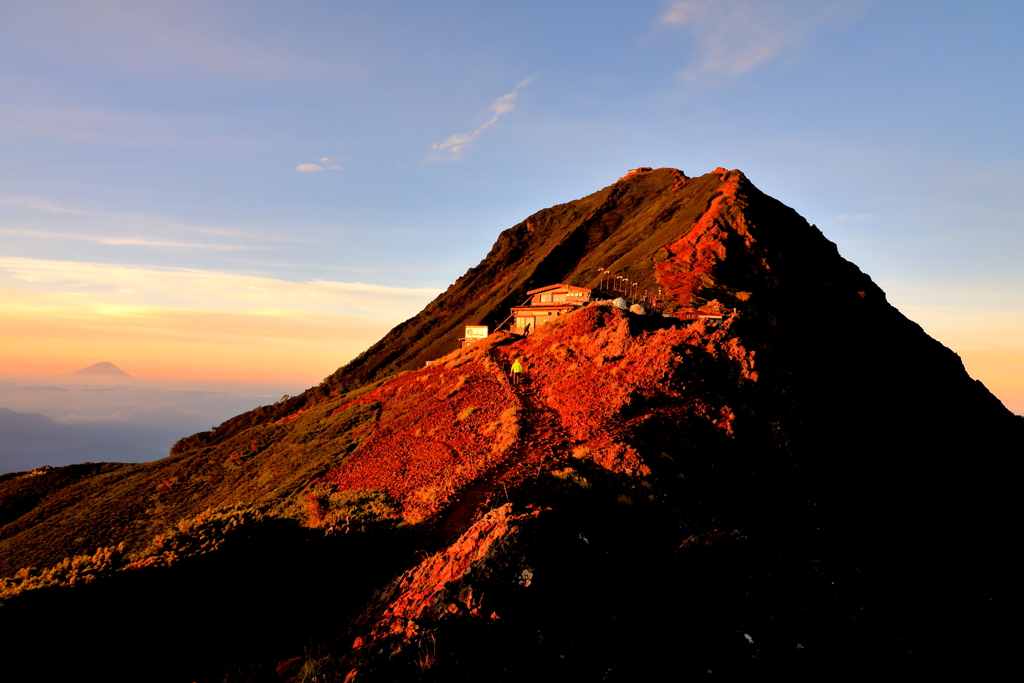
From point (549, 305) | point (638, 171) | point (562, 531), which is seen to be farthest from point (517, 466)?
point (638, 171)

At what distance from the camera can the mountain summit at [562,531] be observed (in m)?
9.02

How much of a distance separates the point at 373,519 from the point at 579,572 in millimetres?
8486

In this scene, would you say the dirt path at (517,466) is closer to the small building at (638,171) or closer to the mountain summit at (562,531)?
the mountain summit at (562,531)

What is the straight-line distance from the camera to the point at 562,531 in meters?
10.9

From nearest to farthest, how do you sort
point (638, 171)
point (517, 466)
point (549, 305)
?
point (517, 466)
point (549, 305)
point (638, 171)

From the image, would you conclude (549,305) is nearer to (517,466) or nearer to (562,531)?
(517,466)

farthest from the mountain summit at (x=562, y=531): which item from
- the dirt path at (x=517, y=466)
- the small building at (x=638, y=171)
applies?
the small building at (x=638, y=171)

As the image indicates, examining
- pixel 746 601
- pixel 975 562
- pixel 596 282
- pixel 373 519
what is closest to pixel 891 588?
pixel 975 562

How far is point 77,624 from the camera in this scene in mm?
10844

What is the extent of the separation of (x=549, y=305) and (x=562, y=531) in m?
51.6

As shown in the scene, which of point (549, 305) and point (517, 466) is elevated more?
point (549, 305)

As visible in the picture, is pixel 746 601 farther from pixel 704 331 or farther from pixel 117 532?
pixel 117 532

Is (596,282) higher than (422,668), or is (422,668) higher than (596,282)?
(596,282)

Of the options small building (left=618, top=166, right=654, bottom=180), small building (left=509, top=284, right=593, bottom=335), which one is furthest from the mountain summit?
small building (left=618, top=166, right=654, bottom=180)
